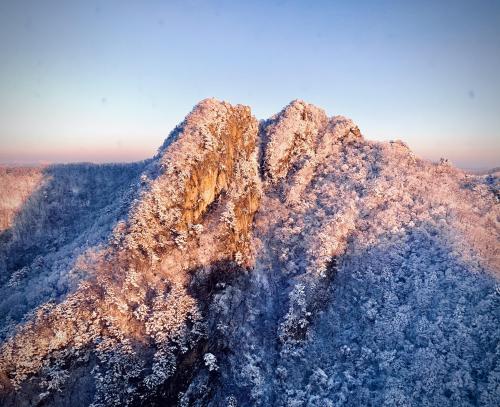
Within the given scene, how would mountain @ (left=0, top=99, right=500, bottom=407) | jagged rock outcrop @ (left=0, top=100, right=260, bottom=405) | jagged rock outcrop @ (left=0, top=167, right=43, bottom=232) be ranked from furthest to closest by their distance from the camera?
jagged rock outcrop @ (left=0, top=167, right=43, bottom=232), mountain @ (left=0, top=99, right=500, bottom=407), jagged rock outcrop @ (left=0, top=100, right=260, bottom=405)

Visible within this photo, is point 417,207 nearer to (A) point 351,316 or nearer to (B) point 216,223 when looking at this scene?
(A) point 351,316

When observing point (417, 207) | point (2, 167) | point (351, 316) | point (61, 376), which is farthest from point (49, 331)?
point (2, 167)

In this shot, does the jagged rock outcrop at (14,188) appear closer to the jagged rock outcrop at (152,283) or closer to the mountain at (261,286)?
the mountain at (261,286)

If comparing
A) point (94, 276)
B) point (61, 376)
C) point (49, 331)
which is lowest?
point (61, 376)

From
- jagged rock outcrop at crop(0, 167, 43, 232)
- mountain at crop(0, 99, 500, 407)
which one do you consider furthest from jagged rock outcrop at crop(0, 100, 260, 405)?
jagged rock outcrop at crop(0, 167, 43, 232)

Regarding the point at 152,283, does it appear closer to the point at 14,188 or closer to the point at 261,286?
the point at 261,286

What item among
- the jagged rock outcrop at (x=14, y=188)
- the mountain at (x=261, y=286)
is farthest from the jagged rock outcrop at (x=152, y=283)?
the jagged rock outcrop at (x=14, y=188)

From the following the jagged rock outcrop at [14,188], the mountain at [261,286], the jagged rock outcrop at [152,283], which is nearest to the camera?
the jagged rock outcrop at [152,283]

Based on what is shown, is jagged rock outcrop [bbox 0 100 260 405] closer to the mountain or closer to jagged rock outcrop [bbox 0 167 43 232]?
the mountain
